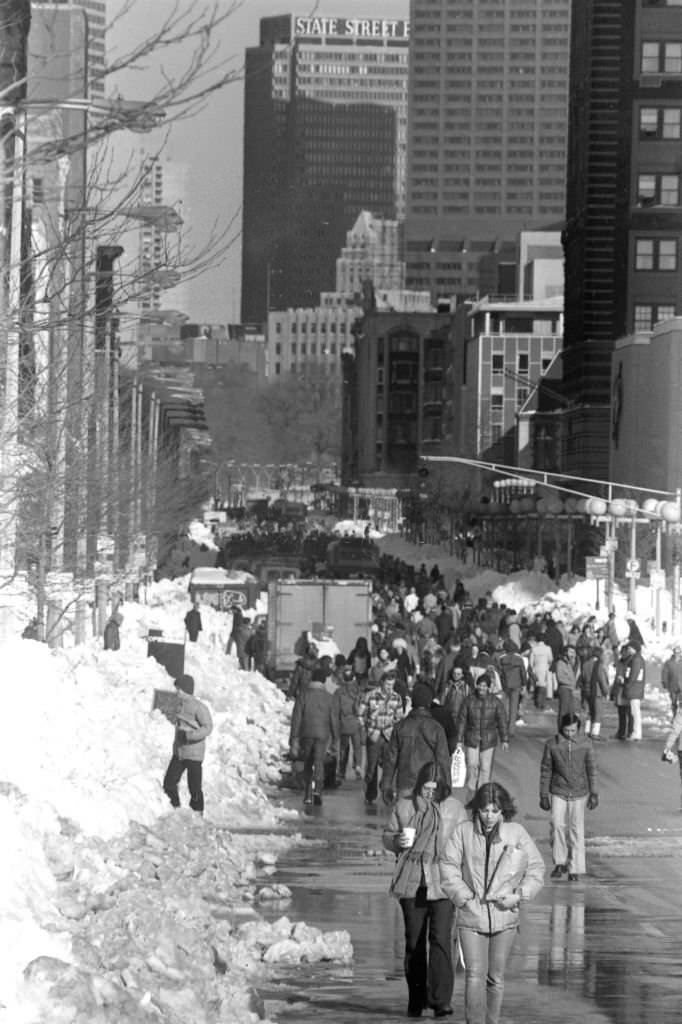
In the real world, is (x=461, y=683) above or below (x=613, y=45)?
below

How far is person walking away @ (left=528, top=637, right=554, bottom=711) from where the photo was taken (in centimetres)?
3853

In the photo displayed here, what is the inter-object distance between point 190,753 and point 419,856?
802 centimetres

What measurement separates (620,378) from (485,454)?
212 feet

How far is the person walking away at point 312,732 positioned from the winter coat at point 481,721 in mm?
1549

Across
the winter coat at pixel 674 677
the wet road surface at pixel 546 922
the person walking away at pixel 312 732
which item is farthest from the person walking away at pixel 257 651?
the person walking away at pixel 312 732

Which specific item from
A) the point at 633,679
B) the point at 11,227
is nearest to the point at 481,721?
the point at 11,227

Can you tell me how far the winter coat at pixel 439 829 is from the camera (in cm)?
1348

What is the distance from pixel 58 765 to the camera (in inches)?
744

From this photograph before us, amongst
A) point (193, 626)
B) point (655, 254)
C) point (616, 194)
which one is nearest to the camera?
point (193, 626)

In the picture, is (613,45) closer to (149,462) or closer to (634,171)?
(634,171)

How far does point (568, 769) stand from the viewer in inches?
768

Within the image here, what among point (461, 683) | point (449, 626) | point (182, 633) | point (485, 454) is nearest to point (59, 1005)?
point (461, 683)

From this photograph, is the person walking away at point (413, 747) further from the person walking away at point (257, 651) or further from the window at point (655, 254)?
the window at point (655, 254)

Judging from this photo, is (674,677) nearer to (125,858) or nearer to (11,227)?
(11,227)
